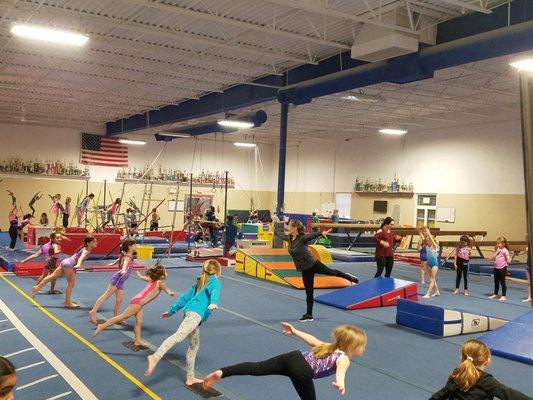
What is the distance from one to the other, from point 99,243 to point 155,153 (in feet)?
47.7

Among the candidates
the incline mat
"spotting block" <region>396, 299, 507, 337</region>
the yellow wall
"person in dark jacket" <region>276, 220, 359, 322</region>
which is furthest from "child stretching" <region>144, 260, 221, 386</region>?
the yellow wall

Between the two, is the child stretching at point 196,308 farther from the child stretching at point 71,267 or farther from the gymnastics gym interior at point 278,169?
the child stretching at point 71,267

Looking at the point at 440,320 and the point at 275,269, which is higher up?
the point at 275,269

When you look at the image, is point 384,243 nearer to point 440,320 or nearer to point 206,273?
point 440,320

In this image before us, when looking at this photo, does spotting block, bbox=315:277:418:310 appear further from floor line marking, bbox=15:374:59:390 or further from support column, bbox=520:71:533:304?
support column, bbox=520:71:533:304

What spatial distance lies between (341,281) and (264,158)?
21.8m

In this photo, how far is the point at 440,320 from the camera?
8.70 m

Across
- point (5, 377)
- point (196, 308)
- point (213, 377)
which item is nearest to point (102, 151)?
point (196, 308)

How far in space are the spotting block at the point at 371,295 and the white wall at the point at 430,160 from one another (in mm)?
8476

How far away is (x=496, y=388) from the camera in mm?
3756

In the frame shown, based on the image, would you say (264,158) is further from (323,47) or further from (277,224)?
(323,47)

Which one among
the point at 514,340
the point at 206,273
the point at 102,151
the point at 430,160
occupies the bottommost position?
the point at 514,340

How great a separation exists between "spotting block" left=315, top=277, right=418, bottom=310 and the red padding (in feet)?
27.7

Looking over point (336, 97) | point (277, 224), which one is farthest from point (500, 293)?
point (336, 97)
